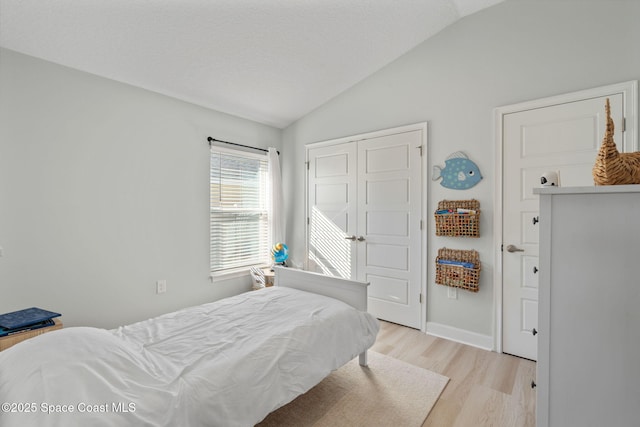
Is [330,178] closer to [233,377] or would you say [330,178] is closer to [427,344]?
[427,344]

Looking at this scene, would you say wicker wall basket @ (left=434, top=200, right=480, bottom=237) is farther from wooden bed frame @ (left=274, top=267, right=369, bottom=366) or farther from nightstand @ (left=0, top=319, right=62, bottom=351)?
nightstand @ (left=0, top=319, right=62, bottom=351)

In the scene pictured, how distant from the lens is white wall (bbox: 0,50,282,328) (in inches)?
87.8

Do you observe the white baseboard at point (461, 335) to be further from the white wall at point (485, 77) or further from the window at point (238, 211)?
the window at point (238, 211)

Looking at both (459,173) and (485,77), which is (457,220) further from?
(485,77)

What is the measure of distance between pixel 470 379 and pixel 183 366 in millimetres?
2016

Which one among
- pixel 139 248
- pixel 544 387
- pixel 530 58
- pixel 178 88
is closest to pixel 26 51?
pixel 178 88

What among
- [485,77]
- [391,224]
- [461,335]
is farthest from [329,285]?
[485,77]

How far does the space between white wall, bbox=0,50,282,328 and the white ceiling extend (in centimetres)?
24

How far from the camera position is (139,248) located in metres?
2.89

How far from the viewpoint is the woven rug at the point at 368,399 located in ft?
5.74

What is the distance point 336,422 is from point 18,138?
9.83ft

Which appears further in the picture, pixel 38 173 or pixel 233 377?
pixel 38 173

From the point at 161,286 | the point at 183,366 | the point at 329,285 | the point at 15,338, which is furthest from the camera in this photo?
the point at 161,286

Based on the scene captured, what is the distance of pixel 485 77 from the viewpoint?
269cm
